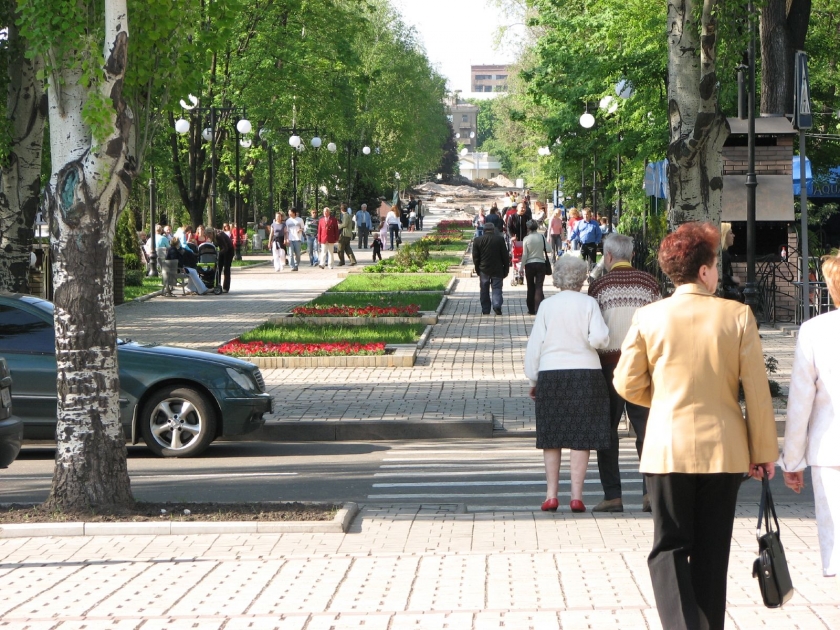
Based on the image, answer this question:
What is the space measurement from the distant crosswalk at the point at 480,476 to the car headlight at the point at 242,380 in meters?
1.36

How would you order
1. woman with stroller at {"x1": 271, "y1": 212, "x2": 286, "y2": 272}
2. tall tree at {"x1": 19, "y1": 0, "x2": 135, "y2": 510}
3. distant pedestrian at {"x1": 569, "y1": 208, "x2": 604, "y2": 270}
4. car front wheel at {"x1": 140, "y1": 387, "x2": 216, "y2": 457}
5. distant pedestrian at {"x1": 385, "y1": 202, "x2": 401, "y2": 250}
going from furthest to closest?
distant pedestrian at {"x1": 385, "y1": 202, "x2": 401, "y2": 250}
woman with stroller at {"x1": 271, "y1": 212, "x2": 286, "y2": 272}
distant pedestrian at {"x1": 569, "y1": 208, "x2": 604, "y2": 270}
car front wheel at {"x1": 140, "y1": 387, "x2": 216, "y2": 457}
tall tree at {"x1": 19, "y1": 0, "x2": 135, "y2": 510}

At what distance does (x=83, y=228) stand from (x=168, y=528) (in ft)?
6.42

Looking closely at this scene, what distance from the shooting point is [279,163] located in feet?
214

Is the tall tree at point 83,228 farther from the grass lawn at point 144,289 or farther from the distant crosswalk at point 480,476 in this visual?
the grass lawn at point 144,289

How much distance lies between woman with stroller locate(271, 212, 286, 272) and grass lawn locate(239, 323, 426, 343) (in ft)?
66.1

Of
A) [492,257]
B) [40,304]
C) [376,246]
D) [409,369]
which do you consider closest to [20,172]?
[409,369]

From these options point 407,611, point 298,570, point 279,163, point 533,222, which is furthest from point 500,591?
point 279,163

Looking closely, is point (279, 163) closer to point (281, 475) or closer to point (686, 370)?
point (281, 475)

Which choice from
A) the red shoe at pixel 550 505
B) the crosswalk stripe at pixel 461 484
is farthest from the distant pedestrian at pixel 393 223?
the red shoe at pixel 550 505

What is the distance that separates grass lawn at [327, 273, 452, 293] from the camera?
1241 inches

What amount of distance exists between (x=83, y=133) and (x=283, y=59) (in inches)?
1574

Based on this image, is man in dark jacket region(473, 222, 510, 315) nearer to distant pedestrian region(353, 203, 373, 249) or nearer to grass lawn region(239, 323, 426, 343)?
grass lawn region(239, 323, 426, 343)

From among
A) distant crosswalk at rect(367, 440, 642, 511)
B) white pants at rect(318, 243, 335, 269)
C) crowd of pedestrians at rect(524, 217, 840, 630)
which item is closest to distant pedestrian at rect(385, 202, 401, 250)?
white pants at rect(318, 243, 335, 269)

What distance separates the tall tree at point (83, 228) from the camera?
863 centimetres
